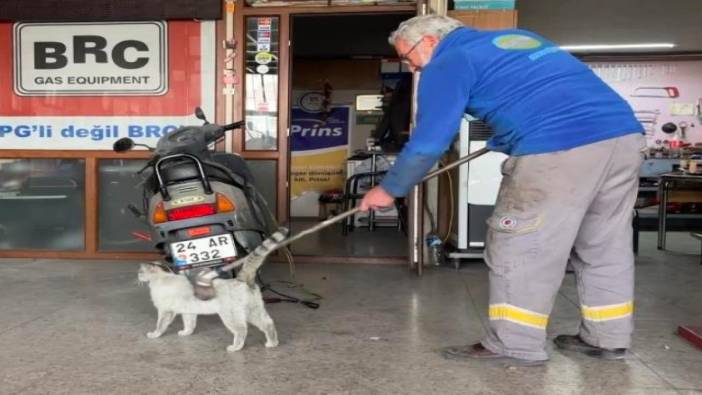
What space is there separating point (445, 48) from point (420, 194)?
2.31 m

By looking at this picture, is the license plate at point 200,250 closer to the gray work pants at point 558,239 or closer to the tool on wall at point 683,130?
the gray work pants at point 558,239

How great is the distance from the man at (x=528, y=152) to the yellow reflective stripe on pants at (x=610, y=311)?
0.45 ft

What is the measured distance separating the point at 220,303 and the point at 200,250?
51 centimetres

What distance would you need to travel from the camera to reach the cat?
8.71ft

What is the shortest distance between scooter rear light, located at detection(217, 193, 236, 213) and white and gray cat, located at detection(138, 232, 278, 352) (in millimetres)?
432

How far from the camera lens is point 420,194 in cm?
470

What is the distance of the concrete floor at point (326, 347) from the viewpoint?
2336 millimetres

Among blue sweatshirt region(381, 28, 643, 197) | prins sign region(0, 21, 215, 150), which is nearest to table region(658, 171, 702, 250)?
blue sweatshirt region(381, 28, 643, 197)

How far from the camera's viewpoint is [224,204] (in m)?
3.14

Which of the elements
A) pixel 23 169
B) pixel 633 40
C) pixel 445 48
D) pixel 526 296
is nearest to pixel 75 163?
pixel 23 169

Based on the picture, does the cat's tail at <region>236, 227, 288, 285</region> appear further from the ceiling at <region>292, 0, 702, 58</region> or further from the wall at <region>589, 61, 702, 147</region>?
the wall at <region>589, 61, 702, 147</region>

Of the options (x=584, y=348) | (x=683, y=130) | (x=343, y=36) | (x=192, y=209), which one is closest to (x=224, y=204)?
(x=192, y=209)

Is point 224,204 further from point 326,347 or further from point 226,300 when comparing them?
point 326,347

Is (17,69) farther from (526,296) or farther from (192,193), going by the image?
(526,296)
